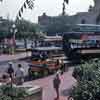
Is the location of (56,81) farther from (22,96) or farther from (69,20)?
(69,20)

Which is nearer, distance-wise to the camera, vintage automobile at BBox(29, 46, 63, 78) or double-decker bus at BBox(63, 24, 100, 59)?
vintage automobile at BBox(29, 46, 63, 78)

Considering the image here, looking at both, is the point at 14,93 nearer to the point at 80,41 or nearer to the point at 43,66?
the point at 43,66

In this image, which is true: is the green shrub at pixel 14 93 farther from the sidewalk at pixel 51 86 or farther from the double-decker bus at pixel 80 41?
the double-decker bus at pixel 80 41

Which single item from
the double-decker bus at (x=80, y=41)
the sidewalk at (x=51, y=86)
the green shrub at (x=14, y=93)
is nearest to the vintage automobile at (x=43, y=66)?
the sidewalk at (x=51, y=86)

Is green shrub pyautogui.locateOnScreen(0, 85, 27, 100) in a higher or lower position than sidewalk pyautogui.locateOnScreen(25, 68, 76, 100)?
higher

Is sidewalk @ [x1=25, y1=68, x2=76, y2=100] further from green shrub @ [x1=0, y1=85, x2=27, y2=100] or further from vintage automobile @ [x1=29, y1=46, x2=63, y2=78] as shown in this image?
green shrub @ [x1=0, y1=85, x2=27, y2=100]

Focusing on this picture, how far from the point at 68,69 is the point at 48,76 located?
337cm

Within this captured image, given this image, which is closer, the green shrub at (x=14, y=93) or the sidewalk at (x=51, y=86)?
the green shrub at (x=14, y=93)

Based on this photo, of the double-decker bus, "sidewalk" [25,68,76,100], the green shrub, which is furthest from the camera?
the double-decker bus

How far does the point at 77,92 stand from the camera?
6.45 m

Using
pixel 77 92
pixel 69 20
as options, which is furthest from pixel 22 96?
pixel 69 20

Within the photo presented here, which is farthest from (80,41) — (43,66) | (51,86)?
(51,86)

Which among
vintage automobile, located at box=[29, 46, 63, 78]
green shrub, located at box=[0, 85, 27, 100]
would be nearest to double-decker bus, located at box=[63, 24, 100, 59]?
vintage automobile, located at box=[29, 46, 63, 78]

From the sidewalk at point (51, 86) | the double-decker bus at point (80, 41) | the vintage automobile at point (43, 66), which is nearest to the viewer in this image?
the sidewalk at point (51, 86)
